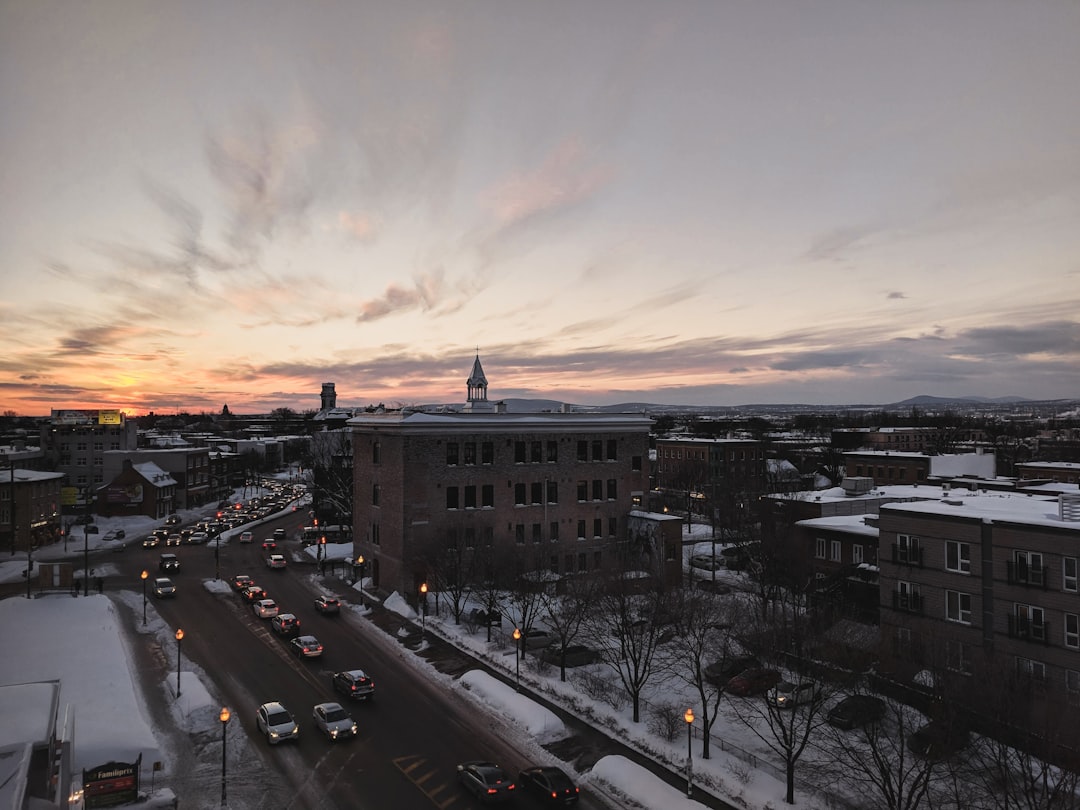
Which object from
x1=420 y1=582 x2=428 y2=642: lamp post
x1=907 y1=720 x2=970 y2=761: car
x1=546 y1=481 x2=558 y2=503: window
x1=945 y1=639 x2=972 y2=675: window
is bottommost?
x1=420 y1=582 x2=428 y2=642: lamp post

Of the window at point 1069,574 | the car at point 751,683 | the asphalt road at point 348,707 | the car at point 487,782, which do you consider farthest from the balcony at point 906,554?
the car at point 487,782

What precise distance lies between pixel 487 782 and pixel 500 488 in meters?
33.5

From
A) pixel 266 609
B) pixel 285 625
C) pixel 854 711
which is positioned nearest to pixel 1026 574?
pixel 854 711

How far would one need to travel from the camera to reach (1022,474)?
97188 millimetres

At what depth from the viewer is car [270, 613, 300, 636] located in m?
43.0

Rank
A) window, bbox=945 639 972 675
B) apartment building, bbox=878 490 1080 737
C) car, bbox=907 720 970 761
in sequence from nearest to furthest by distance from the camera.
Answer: car, bbox=907 720 970 761, window, bbox=945 639 972 675, apartment building, bbox=878 490 1080 737

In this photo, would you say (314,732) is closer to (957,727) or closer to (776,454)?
(957,727)

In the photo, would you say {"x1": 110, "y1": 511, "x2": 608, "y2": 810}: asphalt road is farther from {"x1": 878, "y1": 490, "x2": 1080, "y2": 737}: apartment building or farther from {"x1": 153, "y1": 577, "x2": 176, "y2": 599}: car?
{"x1": 878, "y1": 490, "x2": 1080, "y2": 737}: apartment building

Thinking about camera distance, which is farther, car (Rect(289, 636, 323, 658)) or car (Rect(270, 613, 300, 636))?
car (Rect(270, 613, 300, 636))

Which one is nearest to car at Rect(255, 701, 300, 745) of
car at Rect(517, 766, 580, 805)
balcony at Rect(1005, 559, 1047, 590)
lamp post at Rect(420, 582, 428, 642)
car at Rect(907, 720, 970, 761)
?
car at Rect(517, 766, 580, 805)

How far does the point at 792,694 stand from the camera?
92.8 ft

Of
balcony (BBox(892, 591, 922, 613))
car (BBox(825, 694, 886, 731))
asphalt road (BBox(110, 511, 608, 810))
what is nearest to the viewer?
car (BBox(825, 694, 886, 731))

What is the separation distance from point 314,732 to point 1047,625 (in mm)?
34164

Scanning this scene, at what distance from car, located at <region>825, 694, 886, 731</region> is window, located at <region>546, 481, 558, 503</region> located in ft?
105
